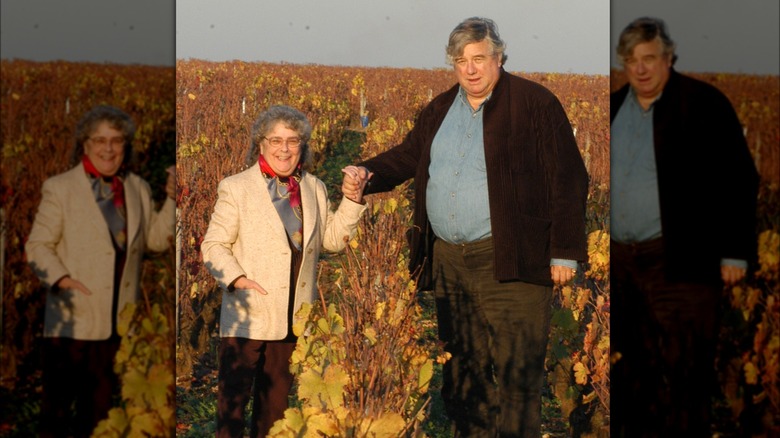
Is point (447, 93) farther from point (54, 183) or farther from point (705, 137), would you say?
point (54, 183)

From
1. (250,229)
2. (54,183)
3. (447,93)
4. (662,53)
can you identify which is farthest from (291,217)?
(662,53)

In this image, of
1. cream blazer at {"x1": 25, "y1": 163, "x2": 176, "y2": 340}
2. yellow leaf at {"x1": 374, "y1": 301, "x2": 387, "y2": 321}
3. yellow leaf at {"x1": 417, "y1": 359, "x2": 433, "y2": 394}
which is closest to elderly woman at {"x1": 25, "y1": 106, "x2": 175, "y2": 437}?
cream blazer at {"x1": 25, "y1": 163, "x2": 176, "y2": 340}

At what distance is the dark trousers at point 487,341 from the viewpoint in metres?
4.09

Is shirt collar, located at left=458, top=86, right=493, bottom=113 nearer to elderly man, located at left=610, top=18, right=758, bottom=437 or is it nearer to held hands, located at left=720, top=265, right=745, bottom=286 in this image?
elderly man, located at left=610, top=18, right=758, bottom=437

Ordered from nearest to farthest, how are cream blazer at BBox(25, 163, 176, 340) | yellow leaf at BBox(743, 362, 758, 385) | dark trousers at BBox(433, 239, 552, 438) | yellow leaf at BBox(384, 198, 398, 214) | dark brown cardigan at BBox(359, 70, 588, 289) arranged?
cream blazer at BBox(25, 163, 176, 340), yellow leaf at BBox(743, 362, 758, 385), dark brown cardigan at BBox(359, 70, 588, 289), dark trousers at BBox(433, 239, 552, 438), yellow leaf at BBox(384, 198, 398, 214)

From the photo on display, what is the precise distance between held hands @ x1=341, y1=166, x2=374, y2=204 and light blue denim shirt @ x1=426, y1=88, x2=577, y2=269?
269mm

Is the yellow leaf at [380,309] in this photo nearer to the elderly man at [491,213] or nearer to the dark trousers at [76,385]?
the elderly man at [491,213]

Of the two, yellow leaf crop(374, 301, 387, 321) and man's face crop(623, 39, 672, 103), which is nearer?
man's face crop(623, 39, 672, 103)

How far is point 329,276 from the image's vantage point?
4.92 metres

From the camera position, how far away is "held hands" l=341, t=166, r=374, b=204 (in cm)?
397

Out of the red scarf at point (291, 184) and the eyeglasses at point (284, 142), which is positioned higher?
the eyeglasses at point (284, 142)

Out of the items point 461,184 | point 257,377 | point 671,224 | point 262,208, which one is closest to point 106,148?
point 262,208

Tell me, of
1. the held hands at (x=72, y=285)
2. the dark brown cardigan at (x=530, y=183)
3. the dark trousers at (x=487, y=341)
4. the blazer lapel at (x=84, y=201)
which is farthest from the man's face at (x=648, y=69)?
the held hands at (x=72, y=285)

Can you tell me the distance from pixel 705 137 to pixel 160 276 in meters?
1.71
